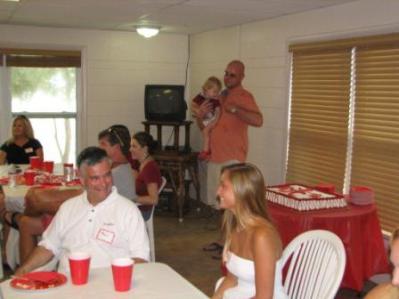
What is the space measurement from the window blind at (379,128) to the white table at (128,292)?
2.41 metres

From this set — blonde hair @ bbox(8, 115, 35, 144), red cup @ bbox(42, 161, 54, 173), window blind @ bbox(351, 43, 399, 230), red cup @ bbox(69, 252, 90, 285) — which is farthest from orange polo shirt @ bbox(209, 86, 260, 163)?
red cup @ bbox(69, 252, 90, 285)

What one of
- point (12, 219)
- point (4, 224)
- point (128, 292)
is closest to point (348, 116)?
point (12, 219)

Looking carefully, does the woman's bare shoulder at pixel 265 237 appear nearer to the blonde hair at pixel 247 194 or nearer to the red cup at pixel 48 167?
the blonde hair at pixel 247 194

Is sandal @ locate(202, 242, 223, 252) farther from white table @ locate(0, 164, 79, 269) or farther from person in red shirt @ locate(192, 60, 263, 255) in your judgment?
white table @ locate(0, 164, 79, 269)

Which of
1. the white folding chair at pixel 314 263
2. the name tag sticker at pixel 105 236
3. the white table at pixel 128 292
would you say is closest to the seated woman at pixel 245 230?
the white folding chair at pixel 314 263

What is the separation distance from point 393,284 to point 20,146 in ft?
15.0

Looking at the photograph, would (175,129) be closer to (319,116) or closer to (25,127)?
(25,127)

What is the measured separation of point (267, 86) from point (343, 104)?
113 cm

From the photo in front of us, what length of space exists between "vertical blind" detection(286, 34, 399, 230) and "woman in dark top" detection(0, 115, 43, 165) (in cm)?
251

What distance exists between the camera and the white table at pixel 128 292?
1918mm

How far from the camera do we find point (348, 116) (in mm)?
4484

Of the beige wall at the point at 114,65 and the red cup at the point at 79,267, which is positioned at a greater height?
the beige wall at the point at 114,65

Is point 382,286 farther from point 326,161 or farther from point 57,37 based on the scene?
point 57,37

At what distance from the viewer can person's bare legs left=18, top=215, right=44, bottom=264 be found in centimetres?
377
